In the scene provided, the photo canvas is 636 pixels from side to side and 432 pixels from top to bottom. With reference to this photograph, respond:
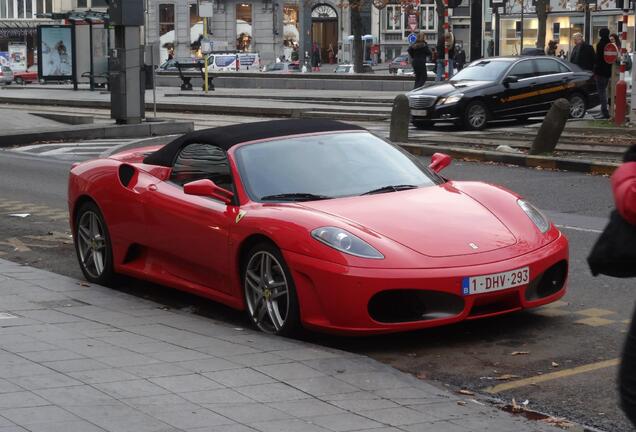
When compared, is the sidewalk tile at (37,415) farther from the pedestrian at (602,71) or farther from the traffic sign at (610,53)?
the pedestrian at (602,71)

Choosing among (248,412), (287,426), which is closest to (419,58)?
(248,412)

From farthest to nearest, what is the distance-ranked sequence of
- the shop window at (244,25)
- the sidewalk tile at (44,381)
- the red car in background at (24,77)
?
the shop window at (244,25), the red car in background at (24,77), the sidewalk tile at (44,381)

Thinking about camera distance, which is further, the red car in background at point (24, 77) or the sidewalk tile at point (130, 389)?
the red car in background at point (24, 77)

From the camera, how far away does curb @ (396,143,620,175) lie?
54.9 ft

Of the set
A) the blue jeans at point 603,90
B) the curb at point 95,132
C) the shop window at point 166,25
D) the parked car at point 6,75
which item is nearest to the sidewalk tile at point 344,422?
the curb at point 95,132

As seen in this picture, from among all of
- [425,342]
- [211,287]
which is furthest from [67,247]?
[425,342]

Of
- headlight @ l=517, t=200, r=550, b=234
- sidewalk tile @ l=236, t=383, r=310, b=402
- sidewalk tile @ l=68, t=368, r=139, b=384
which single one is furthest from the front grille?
sidewalk tile @ l=236, t=383, r=310, b=402

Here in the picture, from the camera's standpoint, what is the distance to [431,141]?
2184 centimetres

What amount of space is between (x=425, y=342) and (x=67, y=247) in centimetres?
490

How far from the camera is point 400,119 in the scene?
21422 millimetres

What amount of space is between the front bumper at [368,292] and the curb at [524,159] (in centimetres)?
986

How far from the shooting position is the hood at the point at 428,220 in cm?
691

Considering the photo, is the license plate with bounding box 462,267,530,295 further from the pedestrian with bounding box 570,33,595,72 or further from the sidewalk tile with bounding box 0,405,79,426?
the pedestrian with bounding box 570,33,595,72

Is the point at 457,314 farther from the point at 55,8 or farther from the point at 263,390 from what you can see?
the point at 55,8
